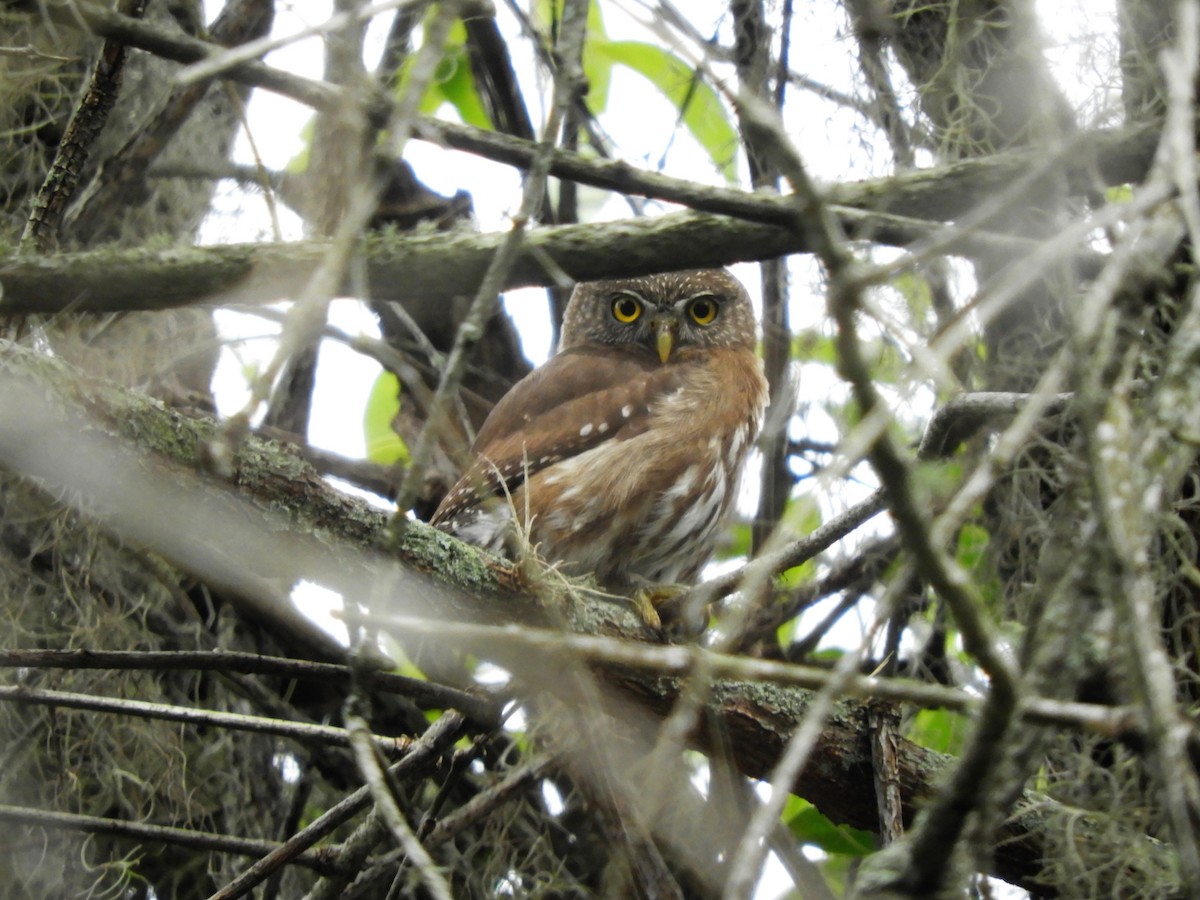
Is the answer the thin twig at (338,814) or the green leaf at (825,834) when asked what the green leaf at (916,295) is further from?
the thin twig at (338,814)

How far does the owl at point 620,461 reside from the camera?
3812 millimetres

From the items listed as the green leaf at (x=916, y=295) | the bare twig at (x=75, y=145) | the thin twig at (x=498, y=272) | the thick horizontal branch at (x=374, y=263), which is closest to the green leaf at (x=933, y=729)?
the green leaf at (x=916, y=295)

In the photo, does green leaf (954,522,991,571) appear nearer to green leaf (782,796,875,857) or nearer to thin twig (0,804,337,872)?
green leaf (782,796,875,857)

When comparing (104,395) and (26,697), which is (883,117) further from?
(26,697)

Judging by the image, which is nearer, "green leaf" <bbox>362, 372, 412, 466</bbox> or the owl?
the owl

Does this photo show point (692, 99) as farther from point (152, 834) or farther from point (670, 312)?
point (152, 834)

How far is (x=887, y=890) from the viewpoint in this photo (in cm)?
132

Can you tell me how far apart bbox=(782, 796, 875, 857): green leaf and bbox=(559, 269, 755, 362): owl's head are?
6.16ft

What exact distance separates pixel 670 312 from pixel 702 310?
0.46 feet

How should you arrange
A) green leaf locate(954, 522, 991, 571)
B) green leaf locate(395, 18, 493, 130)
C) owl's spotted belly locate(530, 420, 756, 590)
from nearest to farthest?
1. owl's spotted belly locate(530, 420, 756, 590)
2. green leaf locate(954, 522, 991, 571)
3. green leaf locate(395, 18, 493, 130)

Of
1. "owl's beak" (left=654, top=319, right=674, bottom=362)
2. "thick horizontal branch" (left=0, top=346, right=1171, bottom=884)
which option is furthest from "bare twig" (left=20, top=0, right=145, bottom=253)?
"owl's beak" (left=654, top=319, right=674, bottom=362)

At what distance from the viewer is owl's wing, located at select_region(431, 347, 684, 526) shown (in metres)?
3.89

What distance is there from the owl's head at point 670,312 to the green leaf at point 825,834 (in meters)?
1.88

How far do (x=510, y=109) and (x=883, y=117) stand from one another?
1.30 metres
